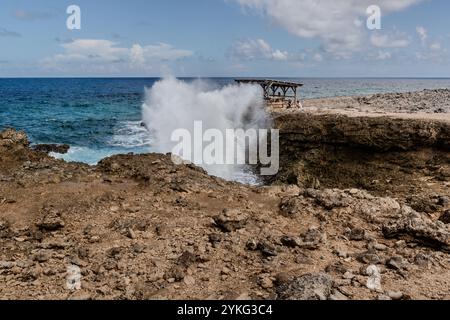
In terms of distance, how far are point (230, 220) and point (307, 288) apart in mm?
2610

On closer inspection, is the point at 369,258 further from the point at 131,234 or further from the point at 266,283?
the point at 131,234

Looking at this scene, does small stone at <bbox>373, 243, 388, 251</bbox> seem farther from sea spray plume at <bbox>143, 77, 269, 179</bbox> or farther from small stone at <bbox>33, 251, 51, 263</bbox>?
sea spray plume at <bbox>143, 77, 269, 179</bbox>

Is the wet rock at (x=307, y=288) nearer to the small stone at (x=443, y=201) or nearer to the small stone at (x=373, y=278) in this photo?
the small stone at (x=373, y=278)

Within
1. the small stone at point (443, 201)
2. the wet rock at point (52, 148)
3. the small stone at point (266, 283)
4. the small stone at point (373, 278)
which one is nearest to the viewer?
the small stone at point (373, 278)

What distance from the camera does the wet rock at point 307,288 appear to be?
475 centimetres

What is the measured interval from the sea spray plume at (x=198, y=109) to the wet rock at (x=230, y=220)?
15652 millimetres

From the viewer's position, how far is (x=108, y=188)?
9.15 m

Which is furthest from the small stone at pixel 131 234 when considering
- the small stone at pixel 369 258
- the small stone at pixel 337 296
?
the small stone at pixel 369 258

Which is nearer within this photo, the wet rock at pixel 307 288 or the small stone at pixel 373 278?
the wet rock at pixel 307 288

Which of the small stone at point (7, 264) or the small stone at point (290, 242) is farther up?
the small stone at point (290, 242)

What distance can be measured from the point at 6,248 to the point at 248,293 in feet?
13.8

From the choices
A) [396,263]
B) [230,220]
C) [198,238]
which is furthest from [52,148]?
[396,263]

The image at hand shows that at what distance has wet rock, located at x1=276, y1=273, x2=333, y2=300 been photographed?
4.75 m

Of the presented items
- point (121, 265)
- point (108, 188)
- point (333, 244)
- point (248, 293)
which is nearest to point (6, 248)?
point (121, 265)
